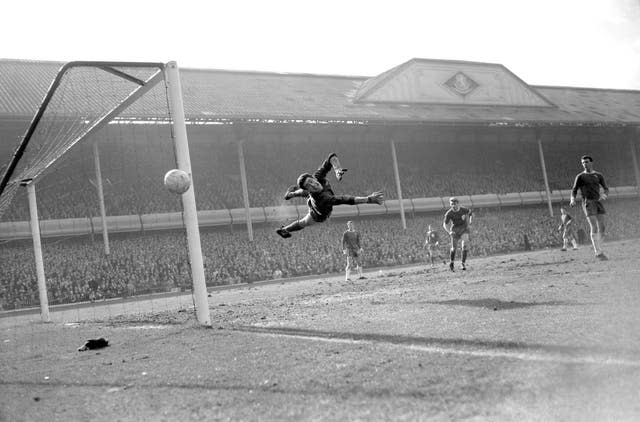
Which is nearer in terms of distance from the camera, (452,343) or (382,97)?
(452,343)

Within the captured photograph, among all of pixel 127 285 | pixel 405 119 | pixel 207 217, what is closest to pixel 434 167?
pixel 405 119

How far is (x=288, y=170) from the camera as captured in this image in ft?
117

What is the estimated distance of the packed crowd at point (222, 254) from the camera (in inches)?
968

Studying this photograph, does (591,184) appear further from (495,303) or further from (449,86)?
(449,86)

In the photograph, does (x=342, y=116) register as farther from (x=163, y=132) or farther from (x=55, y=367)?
(x=55, y=367)

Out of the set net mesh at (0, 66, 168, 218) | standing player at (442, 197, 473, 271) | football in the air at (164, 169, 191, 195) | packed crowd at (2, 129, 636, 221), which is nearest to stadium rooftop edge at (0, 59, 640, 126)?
packed crowd at (2, 129, 636, 221)

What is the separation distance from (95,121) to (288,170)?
21.6 metres

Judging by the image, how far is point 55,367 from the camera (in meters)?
6.73

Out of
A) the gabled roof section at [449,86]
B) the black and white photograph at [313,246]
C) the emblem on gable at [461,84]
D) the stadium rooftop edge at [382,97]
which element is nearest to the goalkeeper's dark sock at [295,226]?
the black and white photograph at [313,246]

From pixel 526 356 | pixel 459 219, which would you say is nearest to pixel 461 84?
pixel 459 219

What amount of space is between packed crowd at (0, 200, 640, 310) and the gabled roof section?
27.1 feet

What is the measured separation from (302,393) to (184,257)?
80.6ft

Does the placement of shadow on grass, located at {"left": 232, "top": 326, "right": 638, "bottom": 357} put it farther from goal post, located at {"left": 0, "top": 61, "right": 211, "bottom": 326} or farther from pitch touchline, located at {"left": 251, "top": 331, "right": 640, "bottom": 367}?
goal post, located at {"left": 0, "top": 61, "right": 211, "bottom": 326}

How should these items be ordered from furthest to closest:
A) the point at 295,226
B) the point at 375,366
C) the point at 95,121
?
the point at 95,121, the point at 295,226, the point at 375,366
